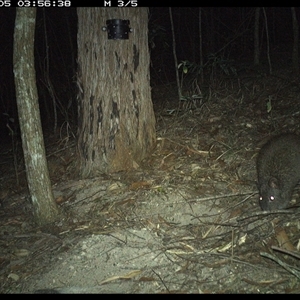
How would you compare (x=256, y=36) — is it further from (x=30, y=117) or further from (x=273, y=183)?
(x=30, y=117)

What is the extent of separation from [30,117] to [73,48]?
24.1 feet

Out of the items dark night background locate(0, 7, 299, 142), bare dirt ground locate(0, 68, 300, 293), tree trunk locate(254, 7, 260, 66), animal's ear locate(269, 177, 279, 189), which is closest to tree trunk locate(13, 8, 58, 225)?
bare dirt ground locate(0, 68, 300, 293)

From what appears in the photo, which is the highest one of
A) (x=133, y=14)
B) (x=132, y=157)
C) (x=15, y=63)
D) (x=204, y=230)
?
(x=133, y=14)

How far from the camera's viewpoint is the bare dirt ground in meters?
3.76

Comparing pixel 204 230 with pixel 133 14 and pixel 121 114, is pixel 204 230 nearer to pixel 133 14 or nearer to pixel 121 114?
pixel 121 114

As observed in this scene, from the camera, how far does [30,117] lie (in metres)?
4.73

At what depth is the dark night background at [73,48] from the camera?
10.4 metres

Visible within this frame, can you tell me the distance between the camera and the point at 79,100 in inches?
228

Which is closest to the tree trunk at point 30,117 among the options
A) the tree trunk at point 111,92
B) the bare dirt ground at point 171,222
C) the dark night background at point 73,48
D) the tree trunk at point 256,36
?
the bare dirt ground at point 171,222

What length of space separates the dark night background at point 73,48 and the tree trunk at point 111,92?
388 centimetres

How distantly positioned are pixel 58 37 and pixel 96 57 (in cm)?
761

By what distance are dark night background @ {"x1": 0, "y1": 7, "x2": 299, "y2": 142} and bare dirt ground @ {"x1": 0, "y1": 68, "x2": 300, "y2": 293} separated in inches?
115

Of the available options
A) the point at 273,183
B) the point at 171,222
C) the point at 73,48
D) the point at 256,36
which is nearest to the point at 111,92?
the point at 171,222

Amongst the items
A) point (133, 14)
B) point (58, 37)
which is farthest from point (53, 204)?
point (58, 37)
